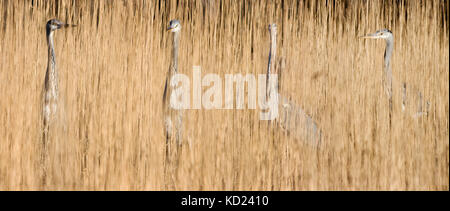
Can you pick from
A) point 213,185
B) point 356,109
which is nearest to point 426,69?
point 356,109

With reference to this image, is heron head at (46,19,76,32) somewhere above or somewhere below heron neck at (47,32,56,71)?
above

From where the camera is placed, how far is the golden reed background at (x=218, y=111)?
1.95 m

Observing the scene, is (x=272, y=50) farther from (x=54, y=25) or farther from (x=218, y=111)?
(x=54, y=25)

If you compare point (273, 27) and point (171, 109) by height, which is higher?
point (273, 27)

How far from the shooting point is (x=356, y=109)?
2.03 metres

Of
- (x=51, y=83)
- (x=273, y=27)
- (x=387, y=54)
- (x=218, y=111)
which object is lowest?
(x=218, y=111)

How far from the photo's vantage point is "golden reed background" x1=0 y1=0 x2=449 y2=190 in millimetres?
1946

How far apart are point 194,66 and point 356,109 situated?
2.30 ft

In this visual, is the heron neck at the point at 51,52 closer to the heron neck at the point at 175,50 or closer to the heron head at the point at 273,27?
the heron neck at the point at 175,50

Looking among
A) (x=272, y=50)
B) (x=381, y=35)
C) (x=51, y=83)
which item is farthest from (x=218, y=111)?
(x=381, y=35)

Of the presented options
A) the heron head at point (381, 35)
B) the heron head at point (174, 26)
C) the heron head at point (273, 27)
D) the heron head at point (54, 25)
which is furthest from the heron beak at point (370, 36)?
the heron head at point (54, 25)

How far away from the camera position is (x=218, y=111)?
200cm

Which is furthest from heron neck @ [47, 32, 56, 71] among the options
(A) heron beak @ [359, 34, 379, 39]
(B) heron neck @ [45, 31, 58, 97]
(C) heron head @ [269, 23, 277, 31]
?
(A) heron beak @ [359, 34, 379, 39]

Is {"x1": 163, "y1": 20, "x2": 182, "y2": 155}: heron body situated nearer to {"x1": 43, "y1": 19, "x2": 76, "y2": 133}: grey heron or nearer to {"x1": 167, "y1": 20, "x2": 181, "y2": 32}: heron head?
{"x1": 167, "y1": 20, "x2": 181, "y2": 32}: heron head
